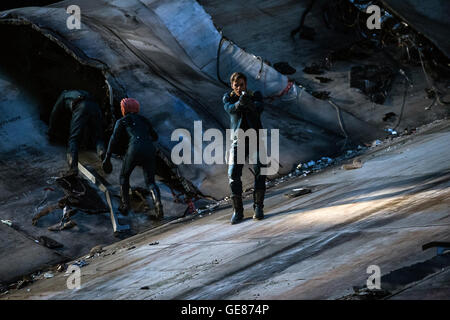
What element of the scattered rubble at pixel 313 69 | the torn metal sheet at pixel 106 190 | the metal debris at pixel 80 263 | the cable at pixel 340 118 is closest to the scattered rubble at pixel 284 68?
the scattered rubble at pixel 313 69

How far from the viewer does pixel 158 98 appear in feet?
39.1

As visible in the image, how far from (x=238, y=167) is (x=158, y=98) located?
450 centimetres

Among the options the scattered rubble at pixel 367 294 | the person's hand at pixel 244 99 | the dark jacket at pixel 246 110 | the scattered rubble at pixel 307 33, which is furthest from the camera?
the scattered rubble at pixel 307 33

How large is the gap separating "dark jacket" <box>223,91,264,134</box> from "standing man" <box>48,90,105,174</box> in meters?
3.84

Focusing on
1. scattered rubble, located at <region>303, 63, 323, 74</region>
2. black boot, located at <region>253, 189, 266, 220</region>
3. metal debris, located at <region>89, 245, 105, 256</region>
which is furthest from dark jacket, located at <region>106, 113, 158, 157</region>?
scattered rubble, located at <region>303, 63, 323, 74</region>

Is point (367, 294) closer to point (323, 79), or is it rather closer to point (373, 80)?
point (373, 80)

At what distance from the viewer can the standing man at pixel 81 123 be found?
35.4 ft

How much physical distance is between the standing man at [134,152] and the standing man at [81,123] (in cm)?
89

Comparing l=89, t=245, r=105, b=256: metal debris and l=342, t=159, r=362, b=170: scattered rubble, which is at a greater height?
l=342, t=159, r=362, b=170: scattered rubble

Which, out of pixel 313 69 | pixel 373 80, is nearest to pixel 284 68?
pixel 313 69

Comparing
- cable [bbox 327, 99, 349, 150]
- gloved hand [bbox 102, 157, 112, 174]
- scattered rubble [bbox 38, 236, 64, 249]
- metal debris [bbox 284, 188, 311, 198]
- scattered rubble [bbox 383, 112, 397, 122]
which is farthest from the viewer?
scattered rubble [bbox 383, 112, 397, 122]

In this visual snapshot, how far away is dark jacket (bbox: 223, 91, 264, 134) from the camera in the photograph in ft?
25.1

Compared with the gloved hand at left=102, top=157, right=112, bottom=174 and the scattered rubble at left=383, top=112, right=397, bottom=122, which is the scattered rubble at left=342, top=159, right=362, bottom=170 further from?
the gloved hand at left=102, top=157, right=112, bottom=174

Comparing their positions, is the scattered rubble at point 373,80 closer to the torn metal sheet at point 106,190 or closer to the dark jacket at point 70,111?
the dark jacket at point 70,111
